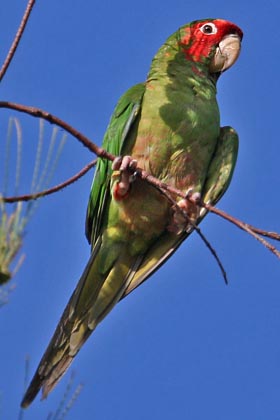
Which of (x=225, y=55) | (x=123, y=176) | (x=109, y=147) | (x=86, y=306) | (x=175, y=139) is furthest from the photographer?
(x=225, y=55)

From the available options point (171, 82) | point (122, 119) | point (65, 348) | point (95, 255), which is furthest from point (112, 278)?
point (171, 82)

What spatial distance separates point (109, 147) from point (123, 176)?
499 mm

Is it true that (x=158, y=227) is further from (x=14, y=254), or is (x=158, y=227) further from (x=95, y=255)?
(x=14, y=254)

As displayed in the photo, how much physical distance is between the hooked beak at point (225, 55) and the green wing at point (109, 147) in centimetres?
83

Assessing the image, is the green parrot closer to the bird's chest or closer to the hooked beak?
the bird's chest

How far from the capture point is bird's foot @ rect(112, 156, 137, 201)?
4099mm

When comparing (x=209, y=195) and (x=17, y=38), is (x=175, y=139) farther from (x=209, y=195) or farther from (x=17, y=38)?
(x=17, y=38)

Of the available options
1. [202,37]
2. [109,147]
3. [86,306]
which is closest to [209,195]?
[109,147]

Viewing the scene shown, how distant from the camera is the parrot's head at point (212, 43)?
221 inches

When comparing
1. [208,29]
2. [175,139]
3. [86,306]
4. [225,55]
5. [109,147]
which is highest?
[208,29]

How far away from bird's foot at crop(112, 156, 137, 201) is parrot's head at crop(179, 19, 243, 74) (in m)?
1.33

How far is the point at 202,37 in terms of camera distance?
570 cm

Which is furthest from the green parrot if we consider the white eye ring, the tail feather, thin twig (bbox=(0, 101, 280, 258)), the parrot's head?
thin twig (bbox=(0, 101, 280, 258))

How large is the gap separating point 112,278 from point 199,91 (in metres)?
1.32
